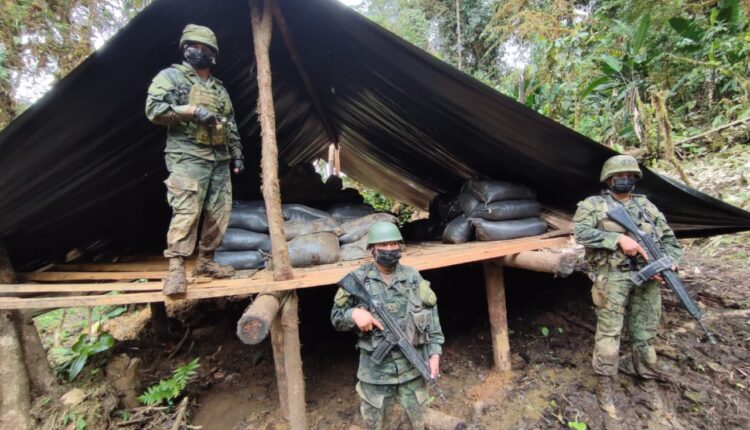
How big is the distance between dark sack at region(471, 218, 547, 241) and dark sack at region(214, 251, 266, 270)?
2.45 m

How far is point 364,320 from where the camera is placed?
2191 mm

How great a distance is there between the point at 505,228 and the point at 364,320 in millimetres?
2494

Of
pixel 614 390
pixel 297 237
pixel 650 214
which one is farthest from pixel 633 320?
pixel 297 237

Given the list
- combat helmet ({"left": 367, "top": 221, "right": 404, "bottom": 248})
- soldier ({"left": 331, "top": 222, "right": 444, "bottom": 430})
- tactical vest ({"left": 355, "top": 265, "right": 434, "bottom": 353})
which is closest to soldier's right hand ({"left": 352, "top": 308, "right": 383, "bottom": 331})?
soldier ({"left": 331, "top": 222, "right": 444, "bottom": 430})

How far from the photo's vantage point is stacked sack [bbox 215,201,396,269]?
11.0 feet

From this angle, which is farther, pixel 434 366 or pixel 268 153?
pixel 268 153

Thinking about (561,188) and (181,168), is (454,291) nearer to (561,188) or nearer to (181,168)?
(561,188)

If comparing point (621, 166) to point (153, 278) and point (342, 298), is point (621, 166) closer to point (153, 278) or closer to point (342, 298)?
point (342, 298)

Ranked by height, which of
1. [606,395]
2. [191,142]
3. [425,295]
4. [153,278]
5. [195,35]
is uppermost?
[195,35]

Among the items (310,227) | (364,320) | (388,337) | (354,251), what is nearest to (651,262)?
(388,337)

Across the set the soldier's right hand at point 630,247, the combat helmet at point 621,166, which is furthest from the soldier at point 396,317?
the combat helmet at point 621,166

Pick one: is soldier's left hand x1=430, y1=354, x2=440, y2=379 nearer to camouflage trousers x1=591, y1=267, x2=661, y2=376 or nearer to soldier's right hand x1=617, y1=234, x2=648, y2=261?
camouflage trousers x1=591, y1=267, x2=661, y2=376

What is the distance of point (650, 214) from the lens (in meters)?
3.02

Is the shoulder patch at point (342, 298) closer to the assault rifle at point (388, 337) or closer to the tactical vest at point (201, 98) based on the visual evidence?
the assault rifle at point (388, 337)
